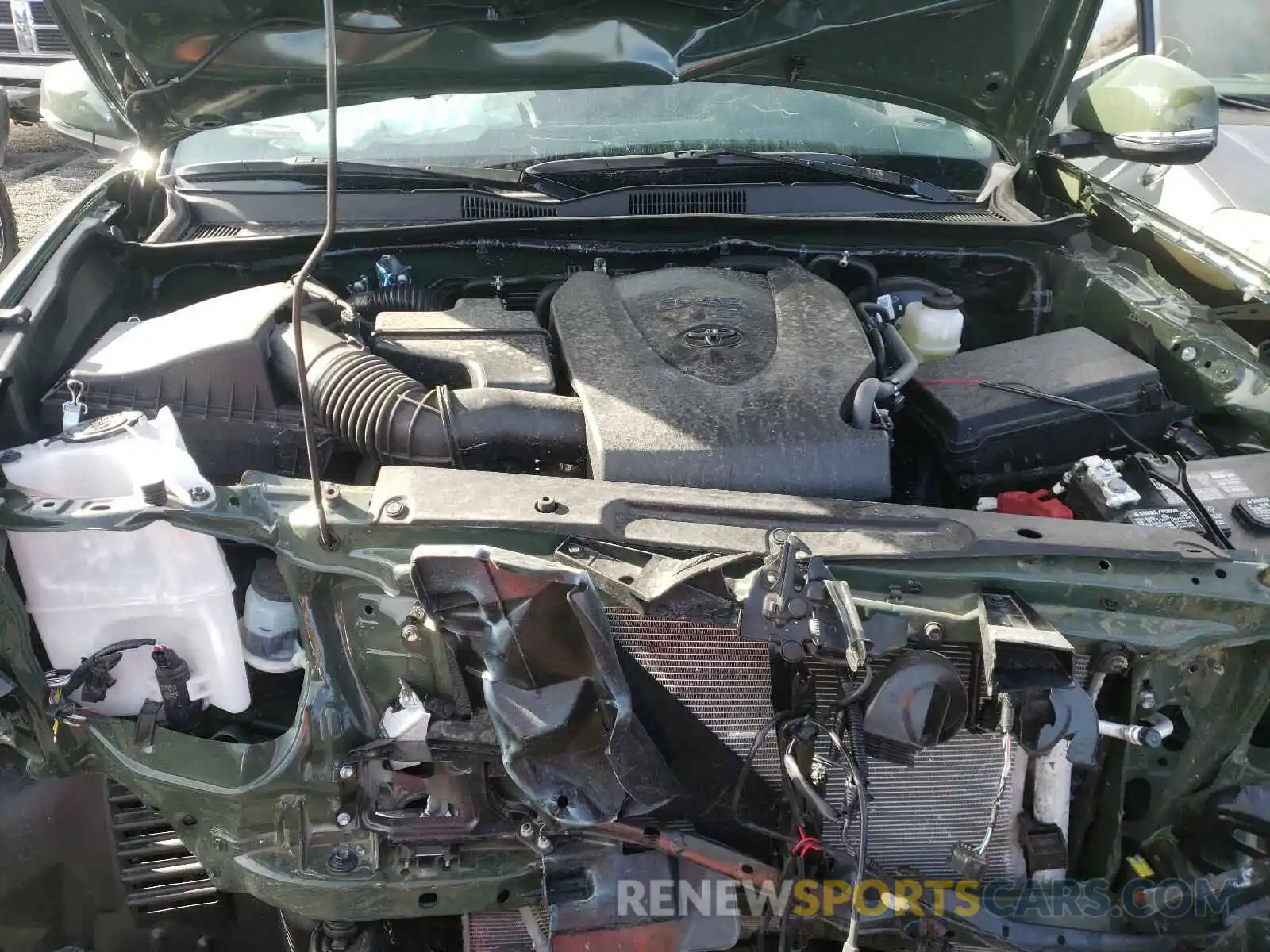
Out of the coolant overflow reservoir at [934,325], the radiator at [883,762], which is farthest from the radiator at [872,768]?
the coolant overflow reservoir at [934,325]

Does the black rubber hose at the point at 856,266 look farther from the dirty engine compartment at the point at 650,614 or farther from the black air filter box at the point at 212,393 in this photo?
the black air filter box at the point at 212,393

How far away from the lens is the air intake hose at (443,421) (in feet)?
5.33

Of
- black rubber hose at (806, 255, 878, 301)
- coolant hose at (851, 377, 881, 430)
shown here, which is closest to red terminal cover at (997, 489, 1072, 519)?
coolant hose at (851, 377, 881, 430)

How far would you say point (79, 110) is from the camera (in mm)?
2564

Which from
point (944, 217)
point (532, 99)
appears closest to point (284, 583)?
point (532, 99)

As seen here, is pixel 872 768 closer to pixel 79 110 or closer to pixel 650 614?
pixel 650 614

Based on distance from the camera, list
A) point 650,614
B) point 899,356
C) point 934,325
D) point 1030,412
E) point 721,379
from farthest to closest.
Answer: point 934,325 < point 899,356 < point 1030,412 < point 721,379 < point 650,614

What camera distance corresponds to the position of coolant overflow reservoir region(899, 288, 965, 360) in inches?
83.4

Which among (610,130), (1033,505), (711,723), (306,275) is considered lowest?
(711,723)

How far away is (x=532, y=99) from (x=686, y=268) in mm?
831

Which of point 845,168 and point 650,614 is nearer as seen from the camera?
point 650,614

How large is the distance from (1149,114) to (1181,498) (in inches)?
44.4

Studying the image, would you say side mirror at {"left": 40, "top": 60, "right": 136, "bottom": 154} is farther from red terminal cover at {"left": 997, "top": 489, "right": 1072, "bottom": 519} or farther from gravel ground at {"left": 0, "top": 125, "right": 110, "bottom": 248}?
gravel ground at {"left": 0, "top": 125, "right": 110, "bottom": 248}

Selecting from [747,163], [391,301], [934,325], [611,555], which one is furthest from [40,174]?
[611,555]
